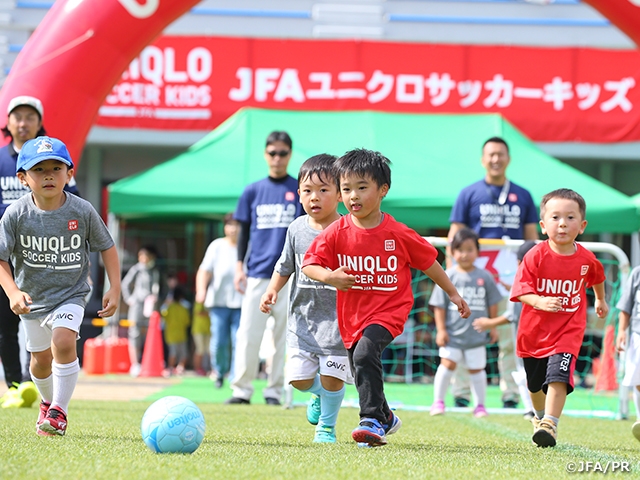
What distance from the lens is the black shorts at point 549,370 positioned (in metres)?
5.38

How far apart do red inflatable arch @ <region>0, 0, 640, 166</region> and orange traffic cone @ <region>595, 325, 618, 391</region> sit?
2.99 meters

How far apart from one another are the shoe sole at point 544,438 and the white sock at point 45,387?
9.02ft

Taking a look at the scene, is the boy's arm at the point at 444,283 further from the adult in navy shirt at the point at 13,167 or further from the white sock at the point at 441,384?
the white sock at the point at 441,384

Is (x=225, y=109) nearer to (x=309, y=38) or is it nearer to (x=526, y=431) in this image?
(x=309, y=38)

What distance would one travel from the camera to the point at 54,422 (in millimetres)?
5070

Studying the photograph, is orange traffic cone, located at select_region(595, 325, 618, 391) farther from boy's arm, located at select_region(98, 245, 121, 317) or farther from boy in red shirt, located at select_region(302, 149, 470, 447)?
boy's arm, located at select_region(98, 245, 121, 317)

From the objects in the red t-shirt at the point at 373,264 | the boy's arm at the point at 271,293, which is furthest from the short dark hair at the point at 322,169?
the boy's arm at the point at 271,293

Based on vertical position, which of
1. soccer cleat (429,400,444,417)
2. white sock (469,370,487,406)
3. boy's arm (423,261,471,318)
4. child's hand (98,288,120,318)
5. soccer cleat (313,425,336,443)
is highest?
boy's arm (423,261,471,318)

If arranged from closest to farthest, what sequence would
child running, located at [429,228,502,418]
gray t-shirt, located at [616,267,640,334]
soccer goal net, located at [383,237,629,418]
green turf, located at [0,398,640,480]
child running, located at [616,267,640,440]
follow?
1. green turf, located at [0,398,640,480]
2. child running, located at [616,267,640,440]
3. gray t-shirt, located at [616,267,640,334]
4. child running, located at [429,228,502,418]
5. soccer goal net, located at [383,237,629,418]

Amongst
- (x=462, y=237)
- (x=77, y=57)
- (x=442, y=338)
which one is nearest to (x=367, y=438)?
(x=442, y=338)

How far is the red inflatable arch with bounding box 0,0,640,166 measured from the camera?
26.8 feet

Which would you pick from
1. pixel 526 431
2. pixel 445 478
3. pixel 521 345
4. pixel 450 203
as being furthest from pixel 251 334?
pixel 445 478

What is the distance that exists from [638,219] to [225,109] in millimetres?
6836

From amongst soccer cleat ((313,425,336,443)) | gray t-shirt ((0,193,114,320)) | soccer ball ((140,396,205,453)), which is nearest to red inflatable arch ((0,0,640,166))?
gray t-shirt ((0,193,114,320))
